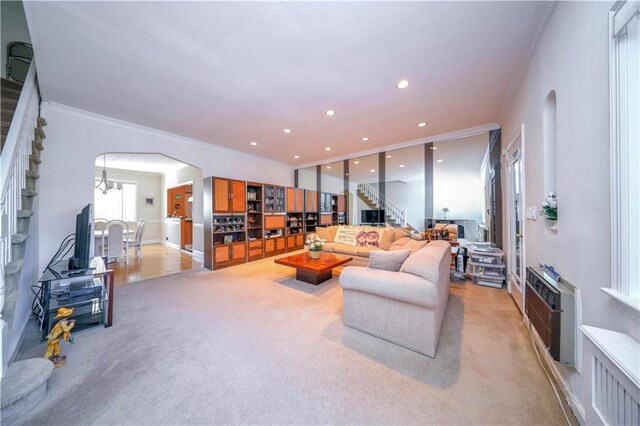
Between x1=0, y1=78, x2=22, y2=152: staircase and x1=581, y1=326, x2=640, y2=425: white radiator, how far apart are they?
16.3ft

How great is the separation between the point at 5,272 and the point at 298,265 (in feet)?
8.78

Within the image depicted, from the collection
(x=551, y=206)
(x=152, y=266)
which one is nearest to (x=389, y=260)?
(x=551, y=206)

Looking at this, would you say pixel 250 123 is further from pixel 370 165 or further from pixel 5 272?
pixel 370 165

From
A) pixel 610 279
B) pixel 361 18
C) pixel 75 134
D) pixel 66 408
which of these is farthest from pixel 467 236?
pixel 75 134

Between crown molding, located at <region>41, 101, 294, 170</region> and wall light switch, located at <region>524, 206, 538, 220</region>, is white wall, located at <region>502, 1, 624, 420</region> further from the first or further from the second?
crown molding, located at <region>41, 101, 294, 170</region>

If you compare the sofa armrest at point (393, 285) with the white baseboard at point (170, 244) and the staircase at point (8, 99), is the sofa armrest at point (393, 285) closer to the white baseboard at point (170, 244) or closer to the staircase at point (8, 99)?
the staircase at point (8, 99)

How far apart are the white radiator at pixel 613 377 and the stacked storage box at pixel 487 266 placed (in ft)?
8.83

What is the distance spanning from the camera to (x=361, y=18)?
67.1 inches

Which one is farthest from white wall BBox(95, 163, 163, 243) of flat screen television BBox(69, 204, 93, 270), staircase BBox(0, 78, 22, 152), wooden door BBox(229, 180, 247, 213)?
flat screen television BBox(69, 204, 93, 270)

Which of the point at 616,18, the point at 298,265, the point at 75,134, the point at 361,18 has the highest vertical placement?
the point at 361,18

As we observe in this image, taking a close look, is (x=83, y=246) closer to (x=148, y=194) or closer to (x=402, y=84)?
(x=402, y=84)

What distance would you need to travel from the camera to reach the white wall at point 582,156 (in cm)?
112

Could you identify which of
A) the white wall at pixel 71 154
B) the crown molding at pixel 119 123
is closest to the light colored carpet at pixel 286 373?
the white wall at pixel 71 154

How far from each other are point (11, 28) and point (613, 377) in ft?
20.2
